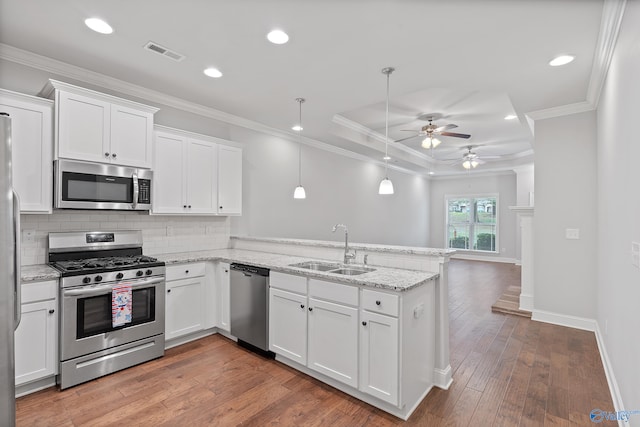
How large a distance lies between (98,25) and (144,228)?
202 centimetres

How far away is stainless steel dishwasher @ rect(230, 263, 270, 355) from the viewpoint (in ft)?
10.0

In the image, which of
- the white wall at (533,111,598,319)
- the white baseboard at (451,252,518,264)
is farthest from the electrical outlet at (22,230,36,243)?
the white baseboard at (451,252,518,264)

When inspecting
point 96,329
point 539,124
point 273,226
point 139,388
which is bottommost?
point 139,388

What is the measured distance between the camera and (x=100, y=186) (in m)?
2.96

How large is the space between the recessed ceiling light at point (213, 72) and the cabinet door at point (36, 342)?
241 cm

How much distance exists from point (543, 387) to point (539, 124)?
325 cm

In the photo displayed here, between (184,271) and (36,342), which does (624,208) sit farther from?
(36,342)

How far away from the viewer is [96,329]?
2.68m

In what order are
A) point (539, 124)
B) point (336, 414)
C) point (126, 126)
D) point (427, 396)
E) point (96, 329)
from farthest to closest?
point (539, 124)
point (126, 126)
point (96, 329)
point (427, 396)
point (336, 414)

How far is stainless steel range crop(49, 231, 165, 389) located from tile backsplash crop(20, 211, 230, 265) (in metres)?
0.11

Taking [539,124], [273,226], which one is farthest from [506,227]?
[273,226]

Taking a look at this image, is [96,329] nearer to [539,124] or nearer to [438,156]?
[539,124]

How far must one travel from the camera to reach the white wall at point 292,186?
3.91 metres

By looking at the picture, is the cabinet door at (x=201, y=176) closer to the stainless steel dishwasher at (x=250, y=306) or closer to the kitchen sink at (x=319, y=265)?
the stainless steel dishwasher at (x=250, y=306)
